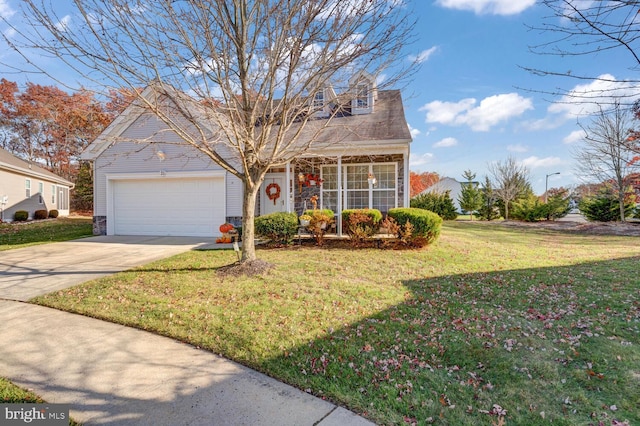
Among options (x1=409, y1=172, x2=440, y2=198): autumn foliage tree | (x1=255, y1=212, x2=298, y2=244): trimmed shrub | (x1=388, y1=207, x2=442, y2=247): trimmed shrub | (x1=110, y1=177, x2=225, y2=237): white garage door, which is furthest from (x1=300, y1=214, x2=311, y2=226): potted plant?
(x1=409, y1=172, x2=440, y2=198): autumn foliage tree

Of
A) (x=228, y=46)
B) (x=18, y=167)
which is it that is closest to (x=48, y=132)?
(x=18, y=167)

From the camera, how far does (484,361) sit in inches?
131

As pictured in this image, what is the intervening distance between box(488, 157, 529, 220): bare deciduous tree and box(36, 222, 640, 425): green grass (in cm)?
1687

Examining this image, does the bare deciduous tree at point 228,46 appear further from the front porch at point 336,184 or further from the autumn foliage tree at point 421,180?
the autumn foliage tree at point 421,180

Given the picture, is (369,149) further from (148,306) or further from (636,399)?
(636,399)

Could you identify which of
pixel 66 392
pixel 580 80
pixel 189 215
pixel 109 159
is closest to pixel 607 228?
pixel 580 80

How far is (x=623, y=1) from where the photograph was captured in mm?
2836

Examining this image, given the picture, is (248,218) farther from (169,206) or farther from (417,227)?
(169,206)

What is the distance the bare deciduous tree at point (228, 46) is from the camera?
15.8 ft

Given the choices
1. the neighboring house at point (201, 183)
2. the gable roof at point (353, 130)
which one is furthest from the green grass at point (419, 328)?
the neighboring house at point (201, 183)

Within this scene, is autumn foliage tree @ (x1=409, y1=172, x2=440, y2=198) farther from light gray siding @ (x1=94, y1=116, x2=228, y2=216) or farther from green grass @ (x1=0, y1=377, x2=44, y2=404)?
green grass @ (x1=0, y1=377, x2=44, y2=404)

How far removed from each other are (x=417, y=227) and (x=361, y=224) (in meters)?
1.63

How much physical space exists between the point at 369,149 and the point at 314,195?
3.14 meters

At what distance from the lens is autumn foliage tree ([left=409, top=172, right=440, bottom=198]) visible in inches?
1262
